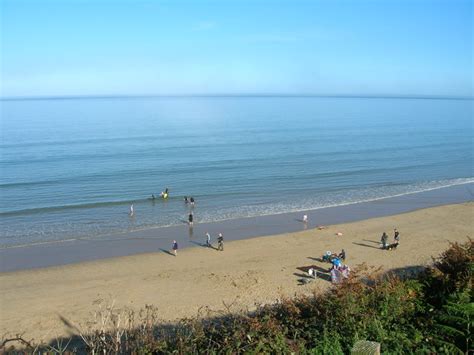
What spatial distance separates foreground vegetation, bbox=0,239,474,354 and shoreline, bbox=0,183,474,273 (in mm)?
17643

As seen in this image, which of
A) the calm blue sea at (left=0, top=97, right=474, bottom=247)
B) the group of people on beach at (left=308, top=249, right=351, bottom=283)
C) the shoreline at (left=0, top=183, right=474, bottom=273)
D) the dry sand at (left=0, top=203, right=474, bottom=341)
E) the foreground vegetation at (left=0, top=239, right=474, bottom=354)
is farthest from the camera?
the calm blue sea at (left=0, top=97, right=474, bottom=247)

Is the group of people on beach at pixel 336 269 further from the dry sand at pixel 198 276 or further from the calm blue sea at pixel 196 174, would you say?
the calm blue sea at pixel 196 174

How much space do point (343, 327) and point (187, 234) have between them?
2133 centimetres

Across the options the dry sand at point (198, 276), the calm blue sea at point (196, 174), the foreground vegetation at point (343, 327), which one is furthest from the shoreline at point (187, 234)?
the foreground vegetation at point (343, 327)

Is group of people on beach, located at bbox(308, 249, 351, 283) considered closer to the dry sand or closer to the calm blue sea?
the dry sand

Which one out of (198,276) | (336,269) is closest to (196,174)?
(198,276)

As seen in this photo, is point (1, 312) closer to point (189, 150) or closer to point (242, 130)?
point (189, 150)

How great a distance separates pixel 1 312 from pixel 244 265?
33.3 ft

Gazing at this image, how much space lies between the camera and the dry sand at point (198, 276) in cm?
1672

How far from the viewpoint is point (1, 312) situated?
16.8 metres

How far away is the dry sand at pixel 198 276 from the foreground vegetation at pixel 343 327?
7.23m

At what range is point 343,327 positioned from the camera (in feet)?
22.7

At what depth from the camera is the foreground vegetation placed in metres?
6.40

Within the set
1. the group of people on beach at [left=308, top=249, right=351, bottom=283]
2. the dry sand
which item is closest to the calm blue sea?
the dry sand
